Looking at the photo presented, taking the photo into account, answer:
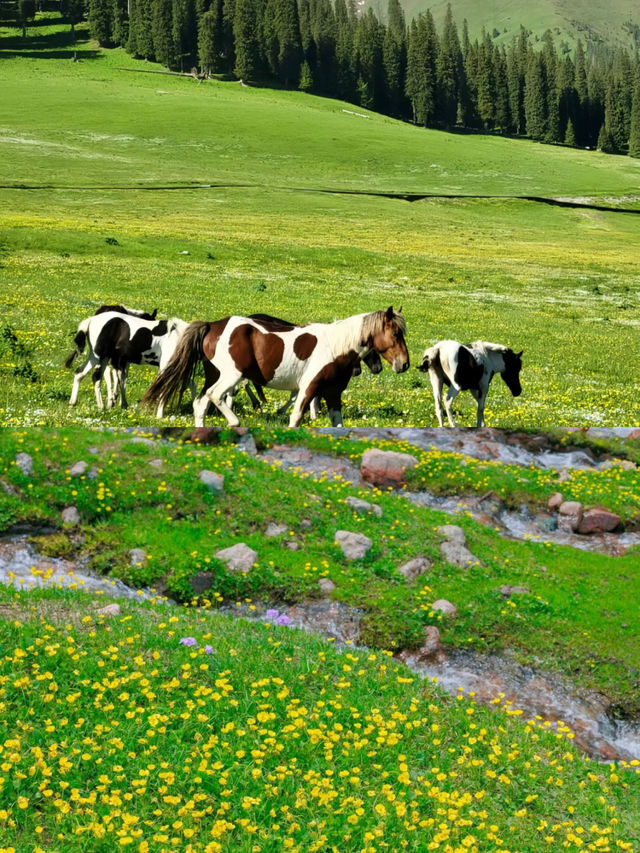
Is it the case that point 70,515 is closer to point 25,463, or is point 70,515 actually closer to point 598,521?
point 25,463

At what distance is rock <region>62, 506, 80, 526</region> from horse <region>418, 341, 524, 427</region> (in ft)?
21.4

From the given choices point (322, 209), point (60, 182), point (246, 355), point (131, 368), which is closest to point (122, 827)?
point (246, 355)

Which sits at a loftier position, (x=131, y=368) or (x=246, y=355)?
(x=246, y=355)

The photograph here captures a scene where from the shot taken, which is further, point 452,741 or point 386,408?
point 386,408

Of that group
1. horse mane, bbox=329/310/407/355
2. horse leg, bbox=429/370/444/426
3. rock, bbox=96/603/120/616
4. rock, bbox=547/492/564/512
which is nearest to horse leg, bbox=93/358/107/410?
rock, bbox=96/603/120/616

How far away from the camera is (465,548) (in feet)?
47.5

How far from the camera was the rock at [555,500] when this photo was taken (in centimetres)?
1591

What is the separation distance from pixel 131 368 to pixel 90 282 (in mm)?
19894

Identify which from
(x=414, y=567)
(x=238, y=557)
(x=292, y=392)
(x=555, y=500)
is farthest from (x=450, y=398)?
Result: (x=238, y=557)

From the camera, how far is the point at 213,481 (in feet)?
48.1

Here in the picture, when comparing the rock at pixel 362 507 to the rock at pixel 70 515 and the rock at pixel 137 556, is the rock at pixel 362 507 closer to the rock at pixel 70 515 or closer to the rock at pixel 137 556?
the rock at pixel 137 556

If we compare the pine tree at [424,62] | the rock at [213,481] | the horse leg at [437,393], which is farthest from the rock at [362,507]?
the pine tree at [424,62]

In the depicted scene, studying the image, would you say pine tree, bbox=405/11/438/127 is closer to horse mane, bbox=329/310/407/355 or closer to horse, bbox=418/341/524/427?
horse, bbox=418/341/524/427

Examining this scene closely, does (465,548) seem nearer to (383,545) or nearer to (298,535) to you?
(383,545)
